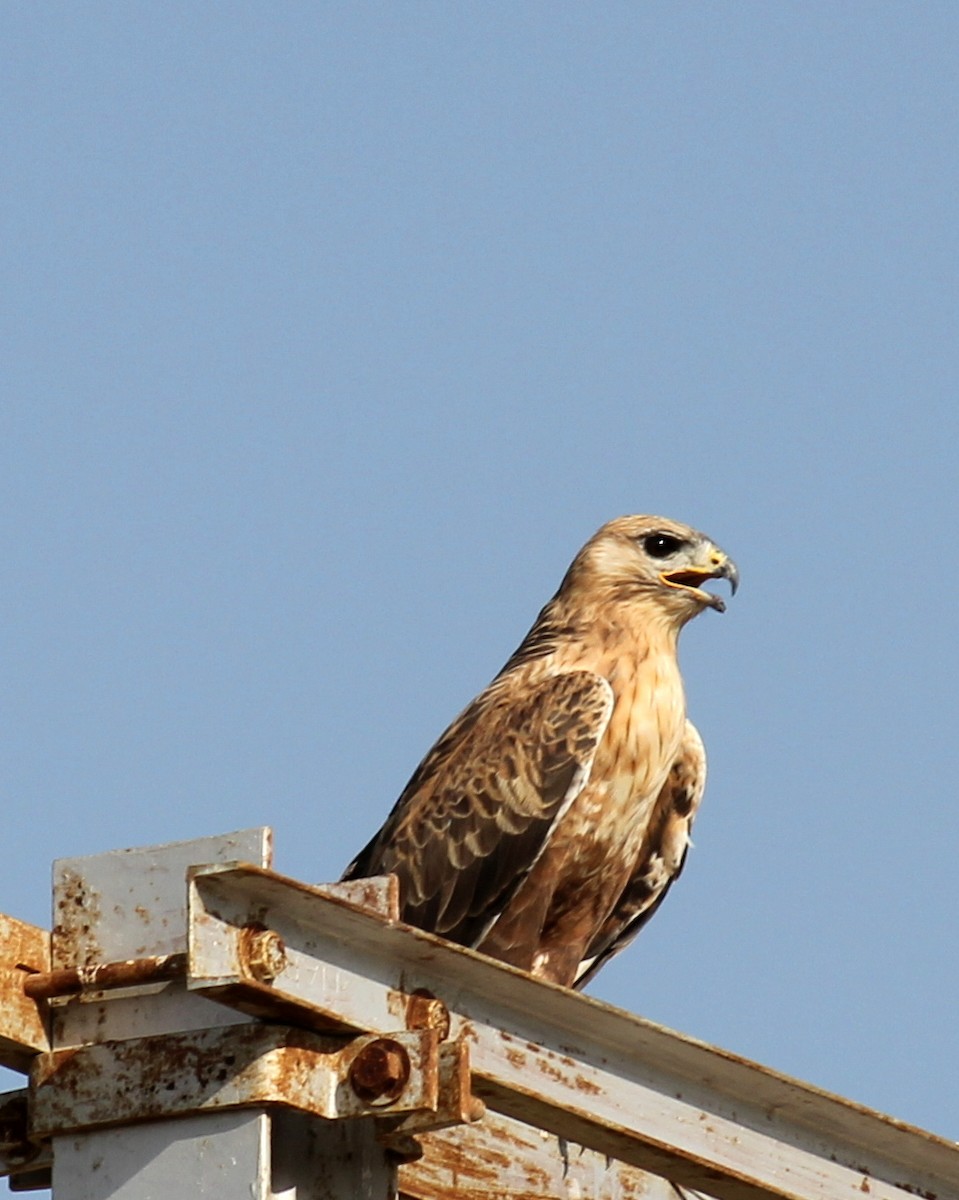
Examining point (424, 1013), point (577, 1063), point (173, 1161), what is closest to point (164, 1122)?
point (173, 1161)

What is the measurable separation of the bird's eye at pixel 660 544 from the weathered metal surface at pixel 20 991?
5.98m

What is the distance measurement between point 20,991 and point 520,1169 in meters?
1.63

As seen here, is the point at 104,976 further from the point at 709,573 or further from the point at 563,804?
the point at 709,573

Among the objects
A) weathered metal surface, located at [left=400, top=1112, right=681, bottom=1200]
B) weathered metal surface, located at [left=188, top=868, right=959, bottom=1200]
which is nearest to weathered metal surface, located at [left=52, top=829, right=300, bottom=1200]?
weathered metal surface, located at [left=188, top=868, right=959, bottom=1200]

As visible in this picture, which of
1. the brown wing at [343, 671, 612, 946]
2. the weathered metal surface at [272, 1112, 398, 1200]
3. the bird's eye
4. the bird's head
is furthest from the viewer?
the bird's eye

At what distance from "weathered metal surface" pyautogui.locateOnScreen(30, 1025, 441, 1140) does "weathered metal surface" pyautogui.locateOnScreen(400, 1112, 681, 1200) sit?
124 centimetres

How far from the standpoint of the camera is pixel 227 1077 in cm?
298

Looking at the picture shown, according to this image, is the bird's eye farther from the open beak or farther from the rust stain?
the rust stain

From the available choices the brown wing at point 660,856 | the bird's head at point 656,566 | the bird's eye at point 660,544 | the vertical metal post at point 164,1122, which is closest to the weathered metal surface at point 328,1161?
the vertical metal post at point 164,1122

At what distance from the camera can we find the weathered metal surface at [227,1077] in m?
2.97

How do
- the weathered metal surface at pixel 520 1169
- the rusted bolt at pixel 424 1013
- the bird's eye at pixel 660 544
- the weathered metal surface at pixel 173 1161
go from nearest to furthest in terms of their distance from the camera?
1. the weathered metal surface at pixel 173 1161
2. the rusted bolt at pixel 424 1013
3. the weathered metal surface at pixel 520 1169
4. the bird's eye at pixel 660 544

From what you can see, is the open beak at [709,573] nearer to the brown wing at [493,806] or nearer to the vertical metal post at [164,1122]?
the brown wing at [493,806]

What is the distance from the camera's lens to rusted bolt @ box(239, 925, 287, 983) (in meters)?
2.95

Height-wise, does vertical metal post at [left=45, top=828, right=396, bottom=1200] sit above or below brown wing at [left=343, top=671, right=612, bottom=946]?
above
